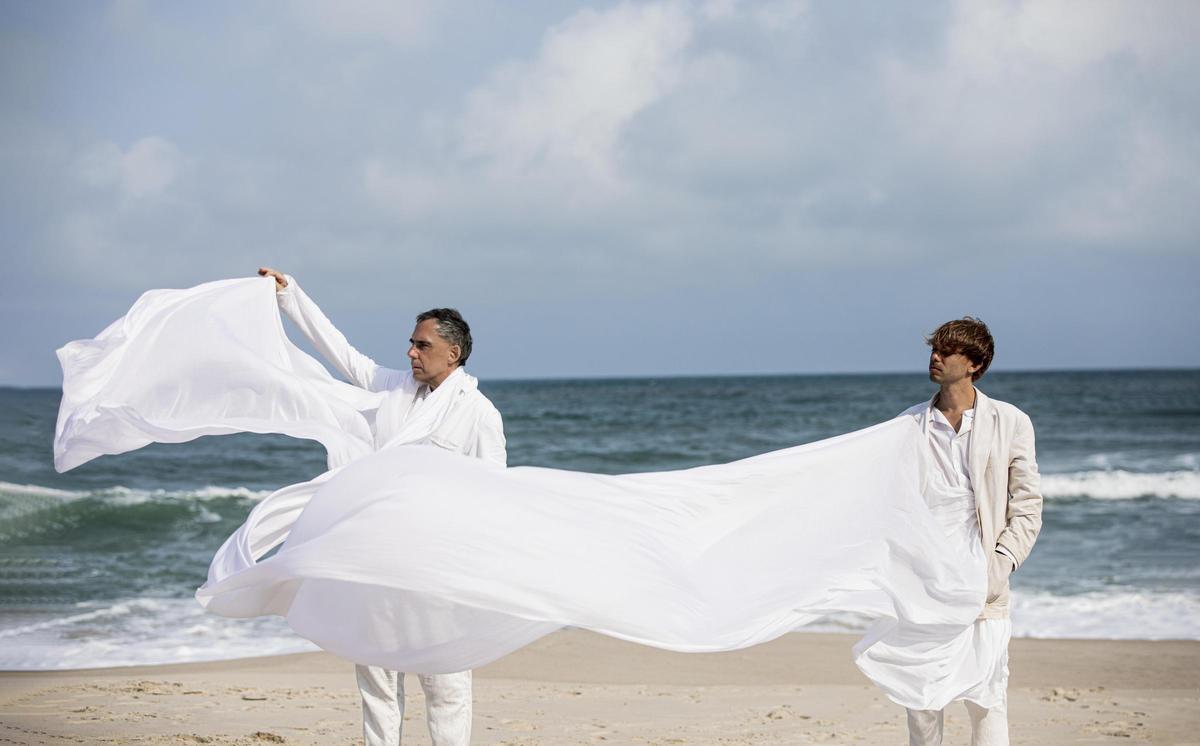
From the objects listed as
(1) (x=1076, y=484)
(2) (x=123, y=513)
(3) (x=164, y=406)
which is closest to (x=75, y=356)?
(3) (x=164, y=406)

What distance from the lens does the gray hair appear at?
13.2ft

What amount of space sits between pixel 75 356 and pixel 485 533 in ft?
6.24

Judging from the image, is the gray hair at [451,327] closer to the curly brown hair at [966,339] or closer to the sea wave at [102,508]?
the curly brown hair at [966,339]

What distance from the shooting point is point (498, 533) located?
3.36 m

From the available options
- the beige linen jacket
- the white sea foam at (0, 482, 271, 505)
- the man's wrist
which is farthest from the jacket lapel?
the white sea foam at (0, 482, 271, 505)

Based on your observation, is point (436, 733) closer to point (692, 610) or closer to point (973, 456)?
point (692, 610)

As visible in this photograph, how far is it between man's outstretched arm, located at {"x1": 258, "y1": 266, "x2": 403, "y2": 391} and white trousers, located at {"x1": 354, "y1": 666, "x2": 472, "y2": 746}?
46.7 inches

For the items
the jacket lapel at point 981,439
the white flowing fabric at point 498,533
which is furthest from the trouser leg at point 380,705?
the jacket lapel at point 981,439

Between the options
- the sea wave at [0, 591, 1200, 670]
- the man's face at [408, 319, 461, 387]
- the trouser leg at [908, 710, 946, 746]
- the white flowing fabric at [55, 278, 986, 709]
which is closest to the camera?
the white flowing fabric at [55, 278, 986, 709]

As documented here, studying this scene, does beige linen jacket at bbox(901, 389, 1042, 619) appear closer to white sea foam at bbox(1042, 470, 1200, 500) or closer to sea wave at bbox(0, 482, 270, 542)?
sea wave at bbox(0, 482, 270, 542)

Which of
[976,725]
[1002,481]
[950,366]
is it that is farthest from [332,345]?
[976,725]

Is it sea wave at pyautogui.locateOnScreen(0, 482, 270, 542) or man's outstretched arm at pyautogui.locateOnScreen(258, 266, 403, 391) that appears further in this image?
sea wave at pyautogui.locateOnScreen(0, 482, 270, 542)

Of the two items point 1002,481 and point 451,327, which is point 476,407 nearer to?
point 451,327

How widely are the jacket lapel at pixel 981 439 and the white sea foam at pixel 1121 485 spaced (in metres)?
13.9
